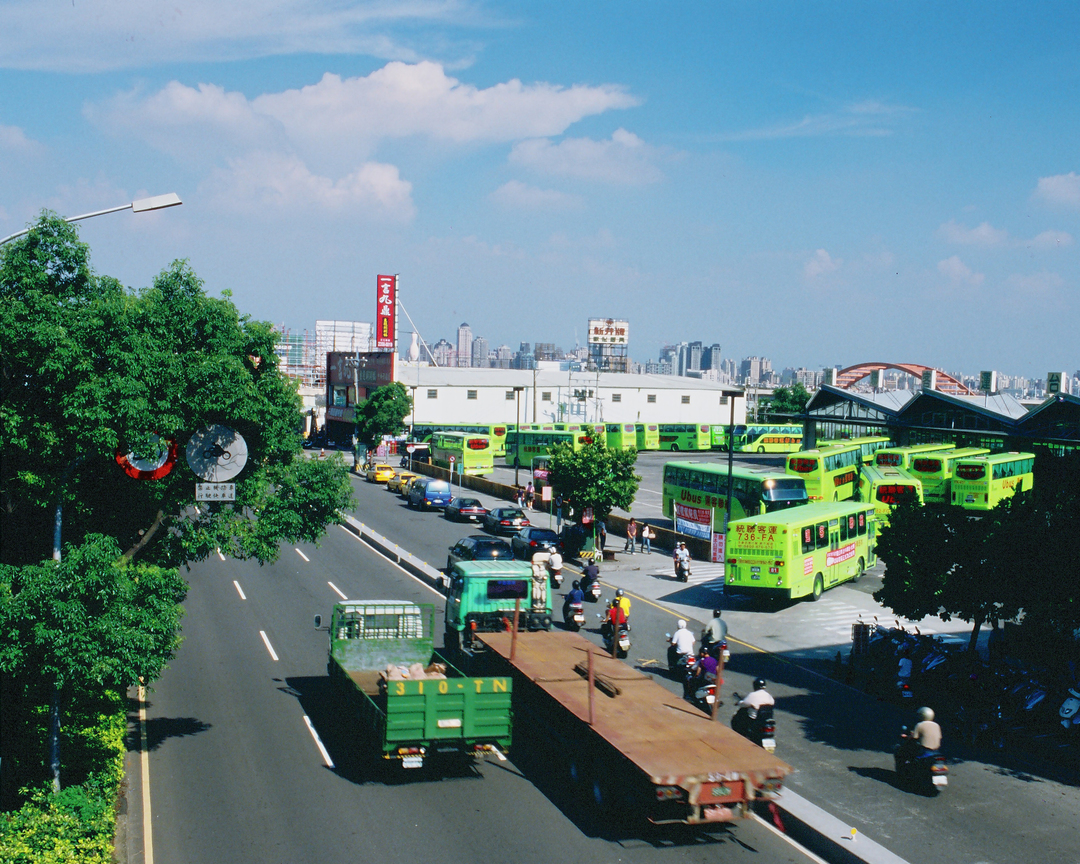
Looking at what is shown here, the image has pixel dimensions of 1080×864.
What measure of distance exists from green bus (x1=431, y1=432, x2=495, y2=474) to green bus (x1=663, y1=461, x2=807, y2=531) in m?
23.7

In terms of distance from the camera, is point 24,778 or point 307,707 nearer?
point 24,778

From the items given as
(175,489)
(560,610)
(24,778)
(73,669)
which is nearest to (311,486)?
(175,489)

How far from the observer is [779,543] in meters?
28.5

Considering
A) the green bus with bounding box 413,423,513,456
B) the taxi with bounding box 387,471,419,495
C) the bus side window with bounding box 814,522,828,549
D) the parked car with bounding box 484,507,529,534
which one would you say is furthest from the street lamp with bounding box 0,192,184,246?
the green bus with bounding box 413,423,513,456

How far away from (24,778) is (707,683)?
1206 cm

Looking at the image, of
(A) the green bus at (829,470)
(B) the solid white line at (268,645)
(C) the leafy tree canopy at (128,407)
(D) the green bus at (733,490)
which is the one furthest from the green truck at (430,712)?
(A) the green bus at (829,470)

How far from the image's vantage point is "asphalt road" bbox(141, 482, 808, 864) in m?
12.6

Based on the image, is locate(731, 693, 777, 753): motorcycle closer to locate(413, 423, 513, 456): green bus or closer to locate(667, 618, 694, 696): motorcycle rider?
locate(667, 618, 694, 696): motorcycle rider

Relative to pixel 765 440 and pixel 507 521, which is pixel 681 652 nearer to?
pixel 507 521

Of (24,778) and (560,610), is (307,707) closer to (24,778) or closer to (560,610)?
(24,778)

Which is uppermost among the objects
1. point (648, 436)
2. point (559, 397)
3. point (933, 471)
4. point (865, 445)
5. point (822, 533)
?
point (559, 397)

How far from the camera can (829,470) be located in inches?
1740

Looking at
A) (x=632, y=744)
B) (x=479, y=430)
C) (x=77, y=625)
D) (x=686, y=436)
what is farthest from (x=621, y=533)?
(x=686, y=436)

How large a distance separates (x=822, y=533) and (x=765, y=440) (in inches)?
2411
